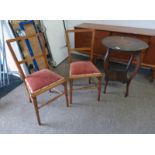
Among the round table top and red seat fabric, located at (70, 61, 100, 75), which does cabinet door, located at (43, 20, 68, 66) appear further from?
the round table top

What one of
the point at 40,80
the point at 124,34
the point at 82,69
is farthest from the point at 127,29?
the point at 40,80

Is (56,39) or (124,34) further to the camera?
(56,39)

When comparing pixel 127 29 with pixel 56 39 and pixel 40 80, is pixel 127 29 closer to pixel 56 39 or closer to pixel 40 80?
pixel 56 39

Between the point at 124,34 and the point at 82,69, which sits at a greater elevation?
the point at 124,34

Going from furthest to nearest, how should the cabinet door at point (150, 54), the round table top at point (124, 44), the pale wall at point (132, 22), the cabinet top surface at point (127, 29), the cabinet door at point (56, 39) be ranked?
the cabinet door at point (56, 39), the pale wall at point (132, 22), the cabinet top surface at point (127, 29), the cabinet door at point (150, 54), the round table top at point (124, 44)

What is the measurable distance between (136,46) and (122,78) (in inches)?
21.9

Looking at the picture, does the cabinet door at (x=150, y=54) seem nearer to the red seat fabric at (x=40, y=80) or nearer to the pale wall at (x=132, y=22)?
the pale wall at (x=132, y=22)

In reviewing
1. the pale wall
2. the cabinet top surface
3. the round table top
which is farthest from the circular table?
the pale wall

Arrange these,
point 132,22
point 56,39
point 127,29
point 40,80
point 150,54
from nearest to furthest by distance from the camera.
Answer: point 40,80 → point 150,54 → point 127,29 → point 132,22 → point 56,39

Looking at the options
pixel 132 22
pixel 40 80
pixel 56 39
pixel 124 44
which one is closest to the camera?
pixel 40 80

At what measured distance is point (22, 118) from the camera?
6.45 feet

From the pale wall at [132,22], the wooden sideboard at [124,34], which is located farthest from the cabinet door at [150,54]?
the pale wall at [132,22]
